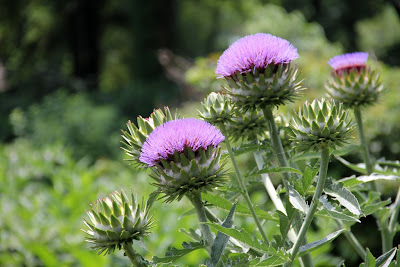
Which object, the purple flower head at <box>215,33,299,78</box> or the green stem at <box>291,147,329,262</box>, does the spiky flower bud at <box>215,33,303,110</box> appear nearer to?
the purple flower head at <box>215,33,299,78</box>

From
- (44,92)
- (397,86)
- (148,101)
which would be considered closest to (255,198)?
(397,86)

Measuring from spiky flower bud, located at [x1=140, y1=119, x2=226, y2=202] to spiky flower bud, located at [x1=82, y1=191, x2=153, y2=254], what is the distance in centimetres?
7

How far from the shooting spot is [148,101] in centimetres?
771

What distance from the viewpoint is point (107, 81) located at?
9406mm

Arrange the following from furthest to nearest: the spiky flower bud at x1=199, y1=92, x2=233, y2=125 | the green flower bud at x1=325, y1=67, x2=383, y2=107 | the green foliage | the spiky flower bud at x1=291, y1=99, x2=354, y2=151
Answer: the green foliage, the green flower bud at x1=325, y1=67, x2=383, y2=107, the spiky flower bud at x1=199, y1=92, x2=233, y2=125, the spiky flower bud at x1=291, y1=99, x2=354, y2=151

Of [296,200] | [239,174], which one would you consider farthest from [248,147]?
[296,200]

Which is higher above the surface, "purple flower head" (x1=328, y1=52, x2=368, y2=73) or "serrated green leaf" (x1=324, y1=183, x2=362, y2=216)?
"purple flower head" (x1=328, y1=52, x2=368, y2=73)

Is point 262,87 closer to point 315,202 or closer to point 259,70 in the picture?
point 259,70

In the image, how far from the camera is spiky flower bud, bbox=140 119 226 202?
2.50 feet

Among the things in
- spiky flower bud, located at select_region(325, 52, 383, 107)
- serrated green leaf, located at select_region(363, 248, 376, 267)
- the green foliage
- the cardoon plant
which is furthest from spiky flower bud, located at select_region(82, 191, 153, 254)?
the green foliage

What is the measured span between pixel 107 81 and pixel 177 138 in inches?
350

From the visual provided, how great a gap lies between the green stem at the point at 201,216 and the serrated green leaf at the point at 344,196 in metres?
0.21

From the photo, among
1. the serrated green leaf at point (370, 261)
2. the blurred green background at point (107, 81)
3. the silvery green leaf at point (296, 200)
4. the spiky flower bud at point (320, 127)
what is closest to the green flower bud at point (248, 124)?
the spiky flower bud at point (320, 127)

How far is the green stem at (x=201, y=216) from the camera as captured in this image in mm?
772
